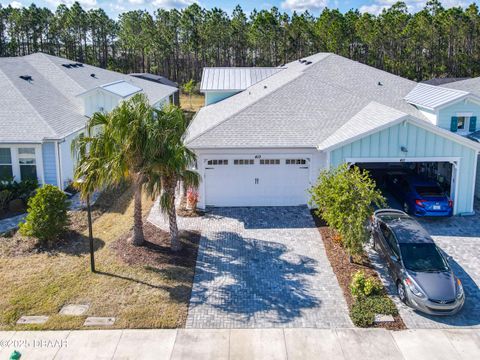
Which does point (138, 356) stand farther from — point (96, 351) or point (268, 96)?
point (268, 96)

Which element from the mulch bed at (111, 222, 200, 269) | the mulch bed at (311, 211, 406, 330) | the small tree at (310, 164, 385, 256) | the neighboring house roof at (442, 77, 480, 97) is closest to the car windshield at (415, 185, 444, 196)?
the mulch bed at (311, 211, 406, 330)

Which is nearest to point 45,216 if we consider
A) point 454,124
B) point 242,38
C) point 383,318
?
point 383,318

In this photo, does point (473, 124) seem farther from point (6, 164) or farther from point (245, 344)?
point (6, 164)

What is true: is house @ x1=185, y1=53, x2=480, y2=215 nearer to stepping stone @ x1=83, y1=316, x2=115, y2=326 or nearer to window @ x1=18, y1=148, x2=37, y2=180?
window @ x1=18, y1=148, x2=37, y2=180

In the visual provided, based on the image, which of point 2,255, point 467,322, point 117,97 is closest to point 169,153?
point 2,255

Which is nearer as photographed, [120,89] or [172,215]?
[172,215]

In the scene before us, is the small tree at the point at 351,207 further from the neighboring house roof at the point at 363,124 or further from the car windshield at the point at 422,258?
the neighboring house roof at the point at 363,124
